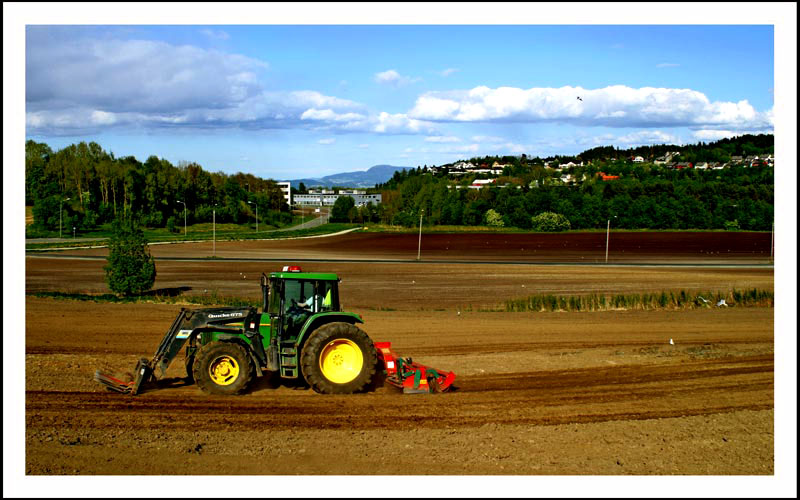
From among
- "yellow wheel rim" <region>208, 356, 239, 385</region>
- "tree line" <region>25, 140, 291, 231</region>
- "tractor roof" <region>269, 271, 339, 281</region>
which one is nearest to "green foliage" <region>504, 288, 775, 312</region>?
"tractor roof" <region>269, 271, 339, 281</region>

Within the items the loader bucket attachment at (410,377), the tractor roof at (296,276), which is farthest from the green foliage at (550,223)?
the tractor roof at (296,276)

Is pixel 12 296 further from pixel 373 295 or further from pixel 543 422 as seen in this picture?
pixel 373 295

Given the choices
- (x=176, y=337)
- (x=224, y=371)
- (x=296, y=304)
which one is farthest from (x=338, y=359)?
(x=176, y=337)

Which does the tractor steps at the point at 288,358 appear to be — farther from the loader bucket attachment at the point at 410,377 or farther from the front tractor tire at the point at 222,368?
the loader bucket attachment at the point at 410,377

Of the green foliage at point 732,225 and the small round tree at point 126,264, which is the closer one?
the small round tree at point 126,264

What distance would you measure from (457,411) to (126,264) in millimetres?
26045

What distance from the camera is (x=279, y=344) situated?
12859 mm

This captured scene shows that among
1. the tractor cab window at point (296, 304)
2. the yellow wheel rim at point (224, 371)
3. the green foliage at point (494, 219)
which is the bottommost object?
the yellow wheel rim at point (224, 371)

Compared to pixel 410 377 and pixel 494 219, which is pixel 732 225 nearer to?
pixel 494 219

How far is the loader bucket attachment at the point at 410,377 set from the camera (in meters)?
13.5

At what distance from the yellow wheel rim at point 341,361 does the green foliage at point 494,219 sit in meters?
101

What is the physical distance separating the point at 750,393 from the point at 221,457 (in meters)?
11.3

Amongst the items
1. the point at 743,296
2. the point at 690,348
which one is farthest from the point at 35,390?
the point at 743,296

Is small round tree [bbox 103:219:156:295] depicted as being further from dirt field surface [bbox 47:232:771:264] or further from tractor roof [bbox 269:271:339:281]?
dirt field surface [bbox 47:232:771:264]
